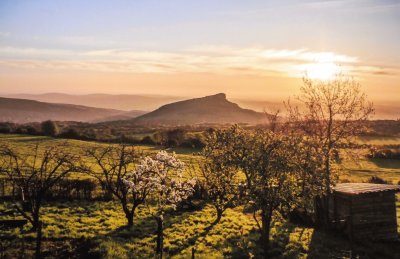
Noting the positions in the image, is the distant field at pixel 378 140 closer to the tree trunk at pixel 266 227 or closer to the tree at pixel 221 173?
the tree at pixel 221 173

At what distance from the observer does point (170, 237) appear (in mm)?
31000

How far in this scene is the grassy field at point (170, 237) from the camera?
27.4 metres

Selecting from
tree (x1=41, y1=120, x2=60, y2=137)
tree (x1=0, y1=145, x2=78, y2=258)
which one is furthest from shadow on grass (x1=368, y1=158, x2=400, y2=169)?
tree (x1=41, y1=120, x2=60, y2=137)

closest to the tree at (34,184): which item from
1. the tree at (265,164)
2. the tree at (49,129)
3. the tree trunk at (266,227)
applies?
the tree at (265,164)

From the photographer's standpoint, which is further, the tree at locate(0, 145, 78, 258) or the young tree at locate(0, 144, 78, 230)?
the young tree at locate(0, 144, 78, 230)

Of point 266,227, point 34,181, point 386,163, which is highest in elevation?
point 34,181

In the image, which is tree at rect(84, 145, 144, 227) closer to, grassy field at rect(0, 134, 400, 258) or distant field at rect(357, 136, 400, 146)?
grassy field at rect(0, 134, 400, 258)

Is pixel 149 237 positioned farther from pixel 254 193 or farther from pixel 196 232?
pixel 254 193

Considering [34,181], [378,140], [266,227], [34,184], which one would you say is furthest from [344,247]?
[378,140]

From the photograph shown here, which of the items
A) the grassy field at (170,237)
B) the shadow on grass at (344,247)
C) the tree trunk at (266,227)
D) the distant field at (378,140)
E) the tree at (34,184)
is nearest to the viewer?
the tree trunk at (266,227)

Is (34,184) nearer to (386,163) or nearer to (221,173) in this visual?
(221,173)

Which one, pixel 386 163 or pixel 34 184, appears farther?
pixel 386 163

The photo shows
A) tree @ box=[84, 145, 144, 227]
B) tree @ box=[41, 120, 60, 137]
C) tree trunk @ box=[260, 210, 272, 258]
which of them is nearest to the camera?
tree trunk @ box=[260, 210, 272, 258]

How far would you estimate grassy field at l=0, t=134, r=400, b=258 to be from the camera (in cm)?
2741
